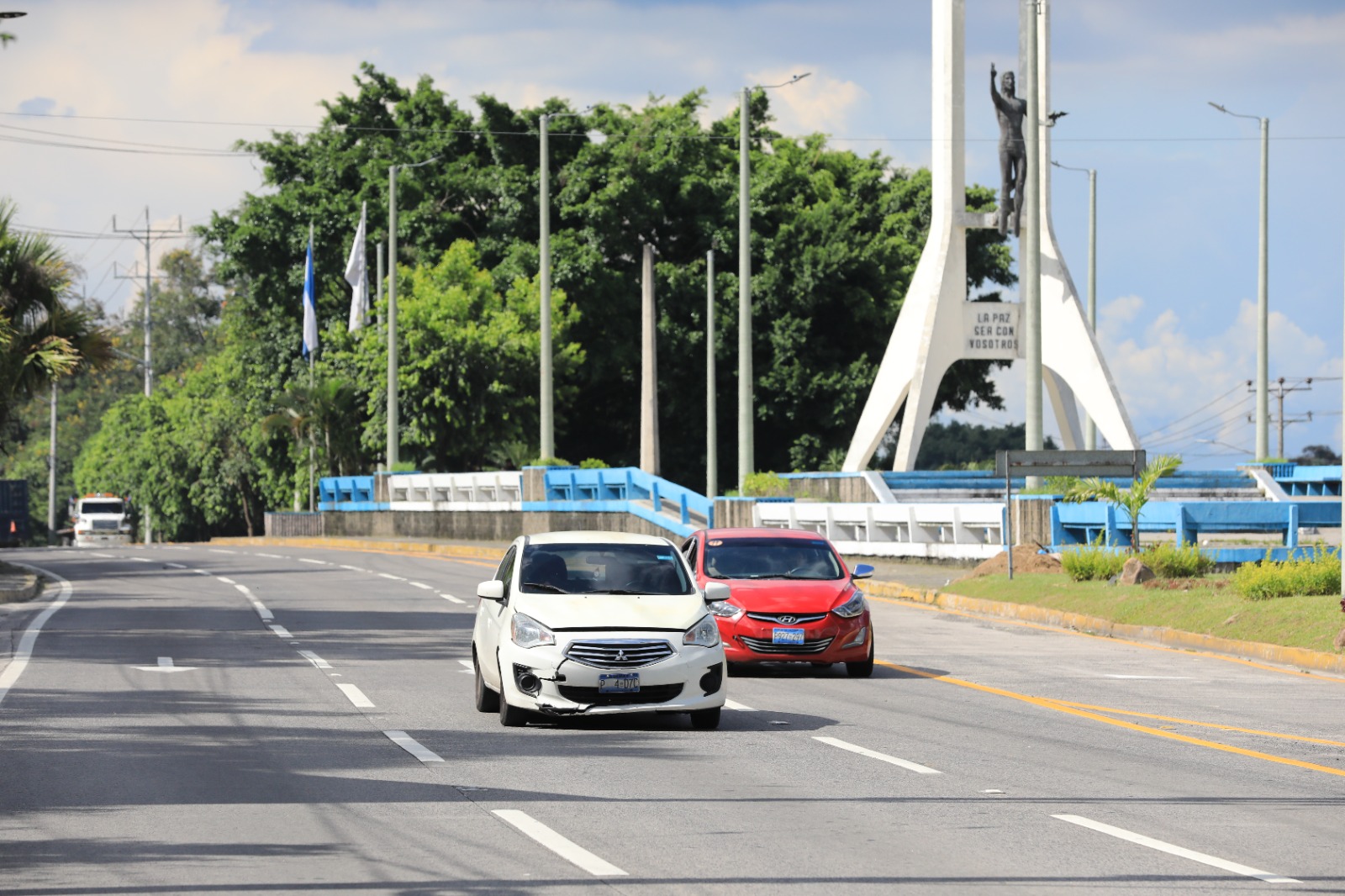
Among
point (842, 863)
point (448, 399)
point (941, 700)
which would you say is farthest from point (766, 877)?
point (448, 399)

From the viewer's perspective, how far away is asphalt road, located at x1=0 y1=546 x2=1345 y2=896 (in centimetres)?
848

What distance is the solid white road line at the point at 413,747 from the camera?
12.4 metres

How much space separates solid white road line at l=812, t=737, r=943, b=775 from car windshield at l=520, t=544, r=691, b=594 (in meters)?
2.08

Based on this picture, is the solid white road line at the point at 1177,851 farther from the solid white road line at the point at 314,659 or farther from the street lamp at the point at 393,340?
the street lamp at the point at 393,340

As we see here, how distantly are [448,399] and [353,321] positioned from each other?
4.71 m

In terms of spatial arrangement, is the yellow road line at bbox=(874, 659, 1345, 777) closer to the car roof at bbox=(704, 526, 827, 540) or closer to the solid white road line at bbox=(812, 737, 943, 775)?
the car roof at bbox=(704, 526, 827, 540)

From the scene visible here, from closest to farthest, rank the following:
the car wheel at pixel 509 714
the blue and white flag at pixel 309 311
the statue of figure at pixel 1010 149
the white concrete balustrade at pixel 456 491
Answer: the car wheel at pixel 509 714 → the statue of figure at pixel 1010 149 → the white concrete balustrade at pixel 456 491 → the blue and white flag at pixel 309 311

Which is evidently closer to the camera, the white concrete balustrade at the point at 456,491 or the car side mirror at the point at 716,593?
the car side mirror at the point at 716,593

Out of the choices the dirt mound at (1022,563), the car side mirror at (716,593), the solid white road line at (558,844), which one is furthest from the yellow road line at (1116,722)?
the dirt mound at (1022,563)

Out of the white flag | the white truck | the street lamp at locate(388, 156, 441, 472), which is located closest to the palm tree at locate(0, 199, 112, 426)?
the street lamp at locate(388, 156, 441, 472)

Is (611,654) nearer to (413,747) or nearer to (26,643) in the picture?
(413,747)

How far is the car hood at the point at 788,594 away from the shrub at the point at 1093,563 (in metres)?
9.31

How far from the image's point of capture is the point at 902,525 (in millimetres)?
35844

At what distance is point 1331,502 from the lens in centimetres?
3192
